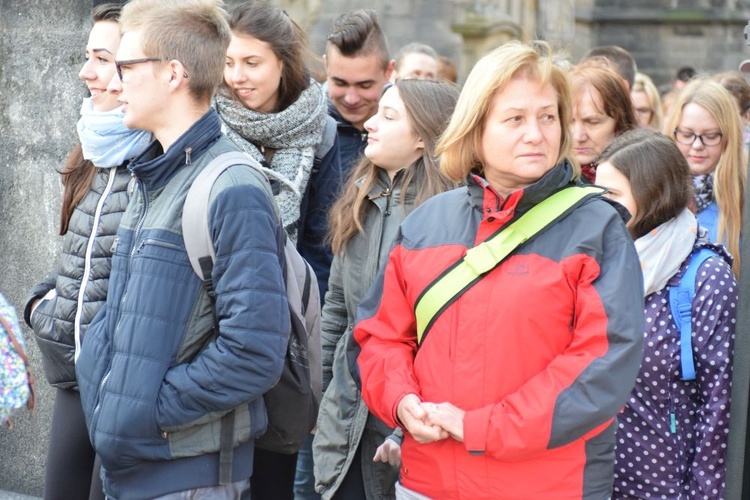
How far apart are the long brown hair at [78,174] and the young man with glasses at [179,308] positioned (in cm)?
67

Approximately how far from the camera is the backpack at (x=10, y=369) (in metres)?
3.10

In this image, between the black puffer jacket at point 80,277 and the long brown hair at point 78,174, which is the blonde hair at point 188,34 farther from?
the long brown hair at point 78,174

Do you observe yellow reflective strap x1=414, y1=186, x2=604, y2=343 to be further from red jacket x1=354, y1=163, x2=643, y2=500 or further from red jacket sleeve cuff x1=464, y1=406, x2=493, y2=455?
red jacket sleeve cuff x1=464, y1=406, x2=493, y2=455

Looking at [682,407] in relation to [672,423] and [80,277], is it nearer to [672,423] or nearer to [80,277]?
[672,423]

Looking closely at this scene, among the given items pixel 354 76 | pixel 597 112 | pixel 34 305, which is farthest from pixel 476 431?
pixel 354 76

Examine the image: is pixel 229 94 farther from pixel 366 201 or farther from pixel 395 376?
pixel 395 376

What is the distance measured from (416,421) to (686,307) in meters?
1.14

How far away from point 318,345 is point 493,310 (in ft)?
2.82

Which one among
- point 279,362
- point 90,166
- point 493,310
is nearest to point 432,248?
point 493,310

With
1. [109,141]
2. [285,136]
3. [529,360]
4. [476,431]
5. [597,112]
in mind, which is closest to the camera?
[476,431]

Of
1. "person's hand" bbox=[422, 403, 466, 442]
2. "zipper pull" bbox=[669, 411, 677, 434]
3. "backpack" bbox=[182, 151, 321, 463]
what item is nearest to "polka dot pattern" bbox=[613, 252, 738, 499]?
"zipper pull" bbox=[669, 411, 677, 434]

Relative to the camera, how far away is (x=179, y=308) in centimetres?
323

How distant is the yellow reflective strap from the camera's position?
124 inches

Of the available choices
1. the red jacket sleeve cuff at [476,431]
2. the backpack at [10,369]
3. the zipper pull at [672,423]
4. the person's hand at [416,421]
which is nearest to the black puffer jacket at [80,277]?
the backpack at [10,369]
